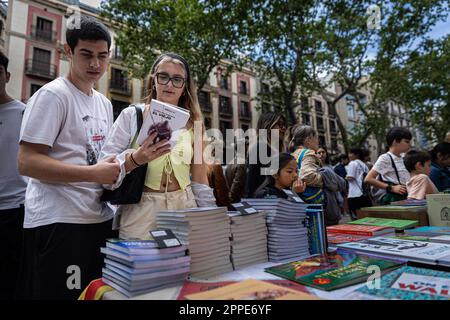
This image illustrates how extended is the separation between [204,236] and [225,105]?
77.0 feet

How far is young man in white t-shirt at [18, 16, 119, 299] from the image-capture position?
113 centimetres

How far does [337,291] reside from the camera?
0.84m

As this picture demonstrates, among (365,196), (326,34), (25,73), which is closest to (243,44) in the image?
(326,34)

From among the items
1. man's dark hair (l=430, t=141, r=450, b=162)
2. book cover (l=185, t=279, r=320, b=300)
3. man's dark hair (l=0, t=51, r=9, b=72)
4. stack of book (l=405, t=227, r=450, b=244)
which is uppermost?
man's dark hair (l=0, t=51, r=9, b=72)

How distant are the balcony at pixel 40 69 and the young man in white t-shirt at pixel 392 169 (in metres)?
17.3

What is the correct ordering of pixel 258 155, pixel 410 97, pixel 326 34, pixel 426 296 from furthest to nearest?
pixel 410 97
pixel 326 34
pixel 258 155
pixel 426 296

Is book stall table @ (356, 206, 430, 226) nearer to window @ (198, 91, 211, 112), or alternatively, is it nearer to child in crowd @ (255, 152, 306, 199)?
child in crowd @ (255, 152, 306, 199)

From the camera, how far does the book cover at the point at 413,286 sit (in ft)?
2.55

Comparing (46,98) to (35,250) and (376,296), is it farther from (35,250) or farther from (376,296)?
(376,296)

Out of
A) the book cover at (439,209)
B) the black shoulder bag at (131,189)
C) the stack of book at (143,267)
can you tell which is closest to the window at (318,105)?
the book cover at (439,209)

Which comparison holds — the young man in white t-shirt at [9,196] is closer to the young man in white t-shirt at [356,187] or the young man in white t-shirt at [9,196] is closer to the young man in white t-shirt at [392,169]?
the young man in white t-shirt at [392,169]

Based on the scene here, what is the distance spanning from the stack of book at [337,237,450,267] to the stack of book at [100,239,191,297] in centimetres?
86

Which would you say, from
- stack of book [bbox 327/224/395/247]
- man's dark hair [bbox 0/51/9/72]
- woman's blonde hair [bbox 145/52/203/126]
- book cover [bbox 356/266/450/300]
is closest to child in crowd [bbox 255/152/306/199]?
stack of book [bbox 327/224/395/247]
